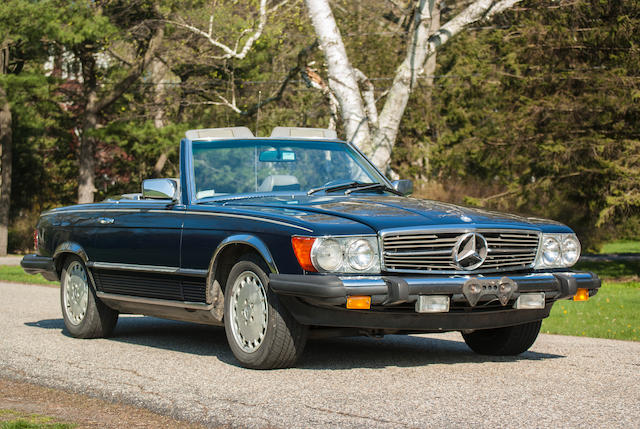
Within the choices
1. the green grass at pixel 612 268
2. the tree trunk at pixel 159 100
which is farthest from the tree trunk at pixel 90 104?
the green grass at pixel 612 268

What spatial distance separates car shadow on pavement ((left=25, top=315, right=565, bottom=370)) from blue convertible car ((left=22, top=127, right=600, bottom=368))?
32cm

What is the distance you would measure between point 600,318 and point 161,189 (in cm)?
676

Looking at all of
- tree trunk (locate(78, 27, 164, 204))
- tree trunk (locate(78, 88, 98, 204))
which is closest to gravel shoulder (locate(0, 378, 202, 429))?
tree trunk (locate(78, 27, 164, 204))

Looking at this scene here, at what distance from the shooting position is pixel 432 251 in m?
6.39

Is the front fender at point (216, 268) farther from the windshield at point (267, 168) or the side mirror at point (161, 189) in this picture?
the side mirror at point (161, 189)

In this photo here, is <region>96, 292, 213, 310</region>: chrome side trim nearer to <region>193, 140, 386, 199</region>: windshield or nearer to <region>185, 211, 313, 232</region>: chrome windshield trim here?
<region>185, 211, 313, 232</region>: chrome windshield trim

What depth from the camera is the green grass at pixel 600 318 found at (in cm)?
1053

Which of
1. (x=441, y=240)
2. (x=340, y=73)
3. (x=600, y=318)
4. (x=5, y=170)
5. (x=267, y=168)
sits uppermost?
(x=340, y=73)

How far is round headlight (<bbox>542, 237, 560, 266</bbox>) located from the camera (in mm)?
7043

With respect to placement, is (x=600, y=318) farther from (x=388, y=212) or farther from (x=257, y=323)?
(x=257, y=323)

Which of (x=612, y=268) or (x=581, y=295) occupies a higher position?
(x=581, y=295)

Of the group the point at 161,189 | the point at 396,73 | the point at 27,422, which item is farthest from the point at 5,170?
the point at 27,422

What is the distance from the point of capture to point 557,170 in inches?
921

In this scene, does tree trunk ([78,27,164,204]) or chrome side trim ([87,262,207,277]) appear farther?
tree trunk ([78,27,164,204])
